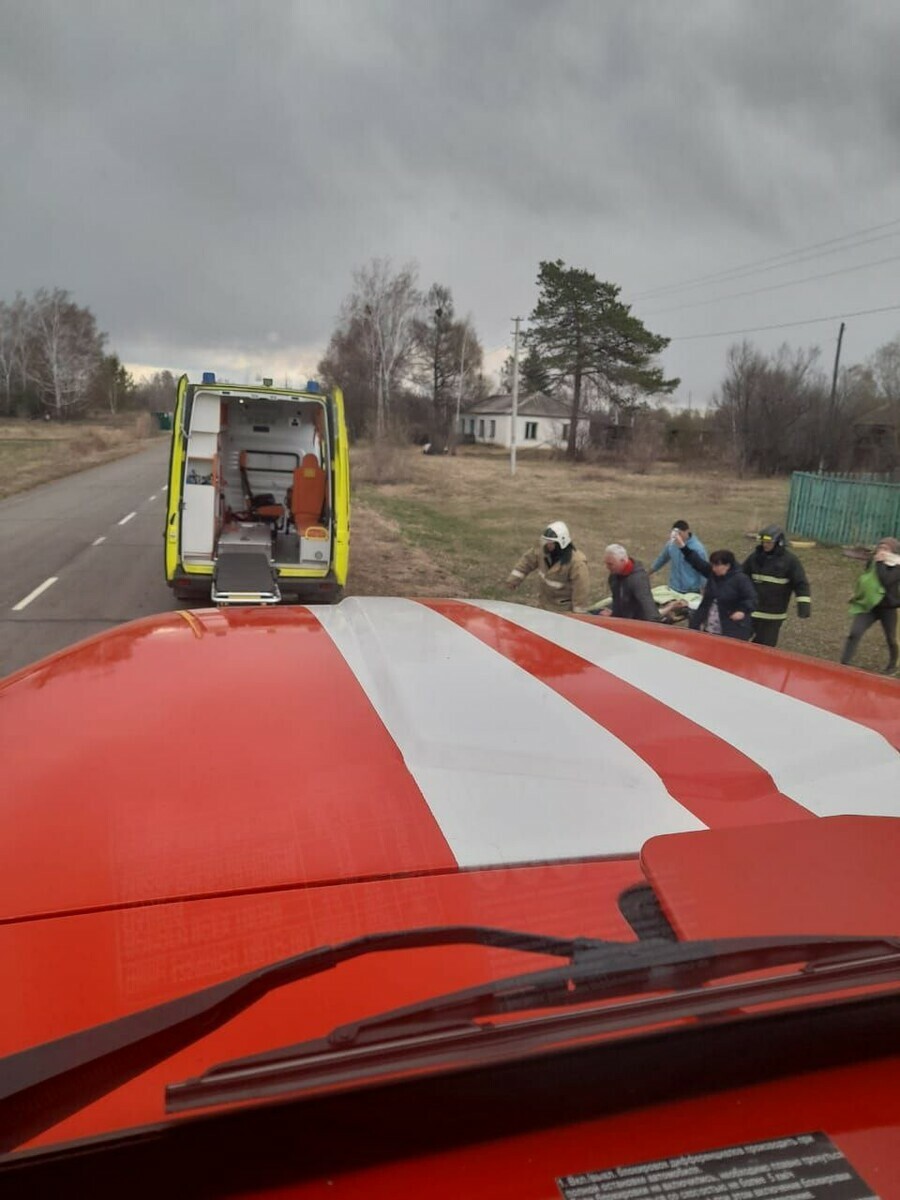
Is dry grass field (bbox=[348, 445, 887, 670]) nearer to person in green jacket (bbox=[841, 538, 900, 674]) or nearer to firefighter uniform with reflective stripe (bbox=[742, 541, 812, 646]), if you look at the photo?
person in green jacket (bbox=[841, 538, 900, 674])

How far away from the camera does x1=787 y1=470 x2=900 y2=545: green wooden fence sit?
19531mm

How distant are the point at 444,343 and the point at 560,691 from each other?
73.9m

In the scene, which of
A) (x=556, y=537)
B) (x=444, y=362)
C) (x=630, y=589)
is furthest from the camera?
(x=444, y=362)

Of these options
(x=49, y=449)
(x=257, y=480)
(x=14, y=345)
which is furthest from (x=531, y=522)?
(x=14, y=345)

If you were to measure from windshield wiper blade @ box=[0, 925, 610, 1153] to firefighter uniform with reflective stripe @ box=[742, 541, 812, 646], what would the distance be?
8.05 metres

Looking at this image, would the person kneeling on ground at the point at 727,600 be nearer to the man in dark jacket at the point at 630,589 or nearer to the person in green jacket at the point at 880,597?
the man in dark jacket at the point at 630,589

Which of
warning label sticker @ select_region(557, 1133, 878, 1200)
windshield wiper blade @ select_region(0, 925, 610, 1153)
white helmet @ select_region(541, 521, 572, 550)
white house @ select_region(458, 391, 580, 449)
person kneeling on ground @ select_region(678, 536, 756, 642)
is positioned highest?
white house @ select_region(458, 391, 580, 449)

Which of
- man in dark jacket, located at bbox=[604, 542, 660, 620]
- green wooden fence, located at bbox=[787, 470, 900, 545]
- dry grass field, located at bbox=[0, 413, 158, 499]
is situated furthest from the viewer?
dry grass field, located at bbox=[0, 413, 158, 499]

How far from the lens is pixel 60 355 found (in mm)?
76000

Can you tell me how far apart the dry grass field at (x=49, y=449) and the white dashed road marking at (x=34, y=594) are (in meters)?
13.6

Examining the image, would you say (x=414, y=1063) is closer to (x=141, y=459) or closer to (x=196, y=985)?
(x=196, y=985)

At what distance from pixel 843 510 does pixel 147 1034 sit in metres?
22.6

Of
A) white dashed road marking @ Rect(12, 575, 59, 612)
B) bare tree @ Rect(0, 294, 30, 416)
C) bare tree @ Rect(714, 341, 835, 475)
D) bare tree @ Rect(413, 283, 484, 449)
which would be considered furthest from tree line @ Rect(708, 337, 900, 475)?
bare tree @ Rect(0, 294, 30, 416)

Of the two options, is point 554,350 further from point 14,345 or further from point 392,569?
point 14,345
